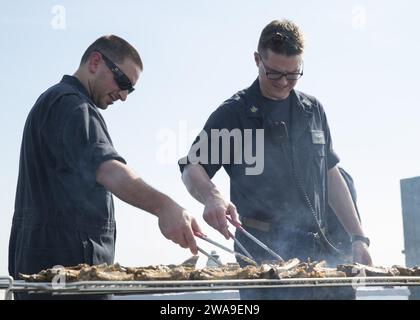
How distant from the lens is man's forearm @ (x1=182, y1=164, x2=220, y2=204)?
3965 mm

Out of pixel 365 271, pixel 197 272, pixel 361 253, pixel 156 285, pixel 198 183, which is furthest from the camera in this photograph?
pixel 361 253

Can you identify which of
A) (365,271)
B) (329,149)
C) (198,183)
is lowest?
(365,271)

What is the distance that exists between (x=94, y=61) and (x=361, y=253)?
218cm

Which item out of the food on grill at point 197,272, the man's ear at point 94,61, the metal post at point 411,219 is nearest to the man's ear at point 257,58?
the man's ear at point 94,61

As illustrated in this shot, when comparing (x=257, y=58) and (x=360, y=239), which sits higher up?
(x=257, y=58)

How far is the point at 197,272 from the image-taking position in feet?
9.14

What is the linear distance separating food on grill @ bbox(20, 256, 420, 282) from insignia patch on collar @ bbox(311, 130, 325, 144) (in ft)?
4.20

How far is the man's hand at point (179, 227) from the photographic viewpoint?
281 centimetres

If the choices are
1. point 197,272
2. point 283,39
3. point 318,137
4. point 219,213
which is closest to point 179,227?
point 197,272

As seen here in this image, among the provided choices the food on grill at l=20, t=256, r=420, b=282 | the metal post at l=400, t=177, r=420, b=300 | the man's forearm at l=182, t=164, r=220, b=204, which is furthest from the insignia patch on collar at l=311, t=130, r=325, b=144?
the metal post at l=400, t=177, r=420, b=300

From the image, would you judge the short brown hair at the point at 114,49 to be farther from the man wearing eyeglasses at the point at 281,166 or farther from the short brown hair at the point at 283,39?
the short brown hair at the point at 283,39

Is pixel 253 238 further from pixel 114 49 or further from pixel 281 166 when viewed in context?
pixel 114 49
